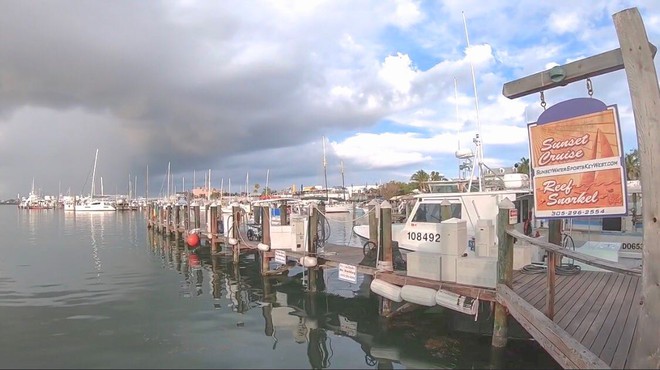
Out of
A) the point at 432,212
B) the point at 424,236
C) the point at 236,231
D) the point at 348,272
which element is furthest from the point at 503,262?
the point at 236,231

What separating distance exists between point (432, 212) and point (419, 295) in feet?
15.6

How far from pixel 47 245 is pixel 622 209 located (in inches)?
1287

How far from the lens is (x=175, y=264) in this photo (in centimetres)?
2056

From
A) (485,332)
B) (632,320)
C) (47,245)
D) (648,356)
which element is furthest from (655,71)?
(47,245)

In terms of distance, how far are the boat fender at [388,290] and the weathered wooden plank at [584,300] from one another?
349cm

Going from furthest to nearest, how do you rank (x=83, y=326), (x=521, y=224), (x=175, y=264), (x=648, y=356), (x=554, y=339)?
(x=175, y=264) → (x=521, y=224) → (x=83, y=326) → (x=554, y=339) → (x=648, y=356)

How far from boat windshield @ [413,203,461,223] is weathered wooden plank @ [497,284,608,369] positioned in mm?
5745

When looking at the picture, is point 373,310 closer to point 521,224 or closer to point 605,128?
point 521,224

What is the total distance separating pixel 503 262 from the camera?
26.1ft

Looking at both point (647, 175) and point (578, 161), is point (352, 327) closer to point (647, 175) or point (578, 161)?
point (578, 161)

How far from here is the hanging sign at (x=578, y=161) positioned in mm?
5770

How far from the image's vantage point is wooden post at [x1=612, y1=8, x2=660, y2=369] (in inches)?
164

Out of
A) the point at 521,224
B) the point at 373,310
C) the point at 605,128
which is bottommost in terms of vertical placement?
the point at 373,310

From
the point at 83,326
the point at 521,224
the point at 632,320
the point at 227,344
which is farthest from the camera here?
the point at 521,224
